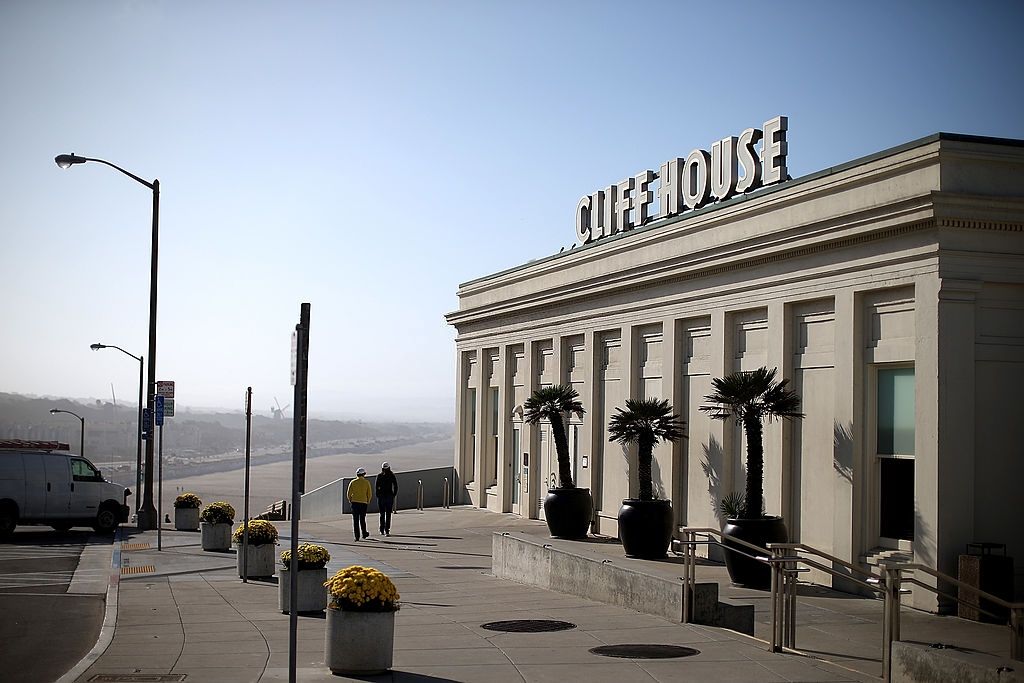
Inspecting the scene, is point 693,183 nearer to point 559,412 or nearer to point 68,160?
point 559,412

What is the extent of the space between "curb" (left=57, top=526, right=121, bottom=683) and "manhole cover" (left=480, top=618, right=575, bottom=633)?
4885 mm

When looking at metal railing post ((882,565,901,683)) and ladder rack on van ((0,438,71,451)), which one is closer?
metal railing post ((882,565,901,683))

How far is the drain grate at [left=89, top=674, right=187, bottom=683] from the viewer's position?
39.3 ft

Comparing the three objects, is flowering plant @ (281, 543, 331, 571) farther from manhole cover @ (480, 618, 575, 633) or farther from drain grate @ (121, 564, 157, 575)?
drain grate @ (121, 564, 157, 575)

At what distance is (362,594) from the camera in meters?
12.2

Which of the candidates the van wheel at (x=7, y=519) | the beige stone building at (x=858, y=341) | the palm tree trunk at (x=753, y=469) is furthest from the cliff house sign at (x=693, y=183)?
the van wheel at (x=7, y=519)

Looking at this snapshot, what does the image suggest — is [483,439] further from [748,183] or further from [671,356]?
[748,183]

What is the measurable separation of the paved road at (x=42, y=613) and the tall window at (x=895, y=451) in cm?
1261

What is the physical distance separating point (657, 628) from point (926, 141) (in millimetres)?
9058

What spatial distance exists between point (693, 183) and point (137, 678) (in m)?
19.1

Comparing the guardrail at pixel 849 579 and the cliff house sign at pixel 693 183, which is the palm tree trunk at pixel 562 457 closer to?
the cliff house sign at pixel 693 183

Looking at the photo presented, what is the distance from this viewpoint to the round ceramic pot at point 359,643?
475 inches

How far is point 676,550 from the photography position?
25.0 m

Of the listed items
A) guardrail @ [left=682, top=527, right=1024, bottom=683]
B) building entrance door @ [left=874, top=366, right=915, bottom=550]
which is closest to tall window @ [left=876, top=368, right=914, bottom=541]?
building entrance door @ [left=874, top=366, right=915, bottom=550]
